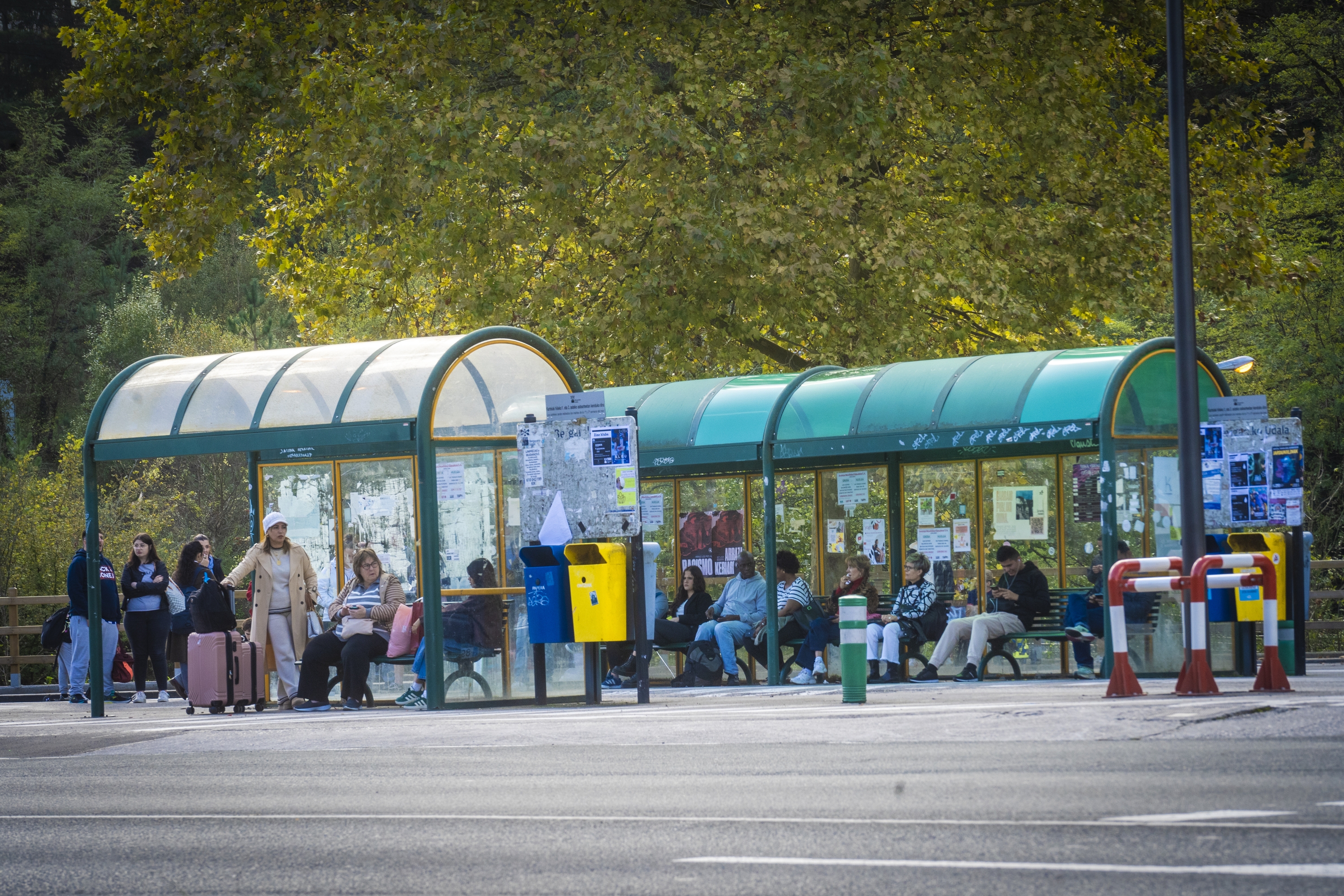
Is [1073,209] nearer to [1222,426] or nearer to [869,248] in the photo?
[869,248]

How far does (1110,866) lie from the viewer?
5.88m

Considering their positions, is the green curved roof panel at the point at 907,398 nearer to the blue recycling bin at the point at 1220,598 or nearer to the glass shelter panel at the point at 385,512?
the blue recycling bin at the point at 1220,598

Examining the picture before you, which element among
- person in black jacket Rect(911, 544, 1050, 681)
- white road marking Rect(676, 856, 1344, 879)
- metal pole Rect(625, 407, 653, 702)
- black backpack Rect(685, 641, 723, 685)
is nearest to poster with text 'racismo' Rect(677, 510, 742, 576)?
black backpack Rect(685, 641, 723, 685)

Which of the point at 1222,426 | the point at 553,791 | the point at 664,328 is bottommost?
the point at 553,791

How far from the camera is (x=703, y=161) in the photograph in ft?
74.0

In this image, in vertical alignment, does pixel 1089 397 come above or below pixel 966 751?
above

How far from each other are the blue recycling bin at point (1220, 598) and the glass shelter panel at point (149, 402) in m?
8.55

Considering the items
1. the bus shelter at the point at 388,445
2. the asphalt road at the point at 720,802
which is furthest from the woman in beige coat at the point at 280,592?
the asphalt road at the point at 720,802

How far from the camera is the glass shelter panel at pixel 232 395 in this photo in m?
16.0

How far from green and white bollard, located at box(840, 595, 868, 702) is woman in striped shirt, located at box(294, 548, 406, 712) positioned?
3.98 meters

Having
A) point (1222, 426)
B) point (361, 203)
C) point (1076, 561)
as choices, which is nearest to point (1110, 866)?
point (1222, 426)

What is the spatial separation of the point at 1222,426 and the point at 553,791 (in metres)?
7.79

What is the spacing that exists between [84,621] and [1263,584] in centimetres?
1276

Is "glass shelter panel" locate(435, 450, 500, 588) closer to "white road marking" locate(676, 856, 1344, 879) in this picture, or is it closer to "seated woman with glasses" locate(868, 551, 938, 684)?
"seated woman with glasses" locate(868, 551, 938, 684)
